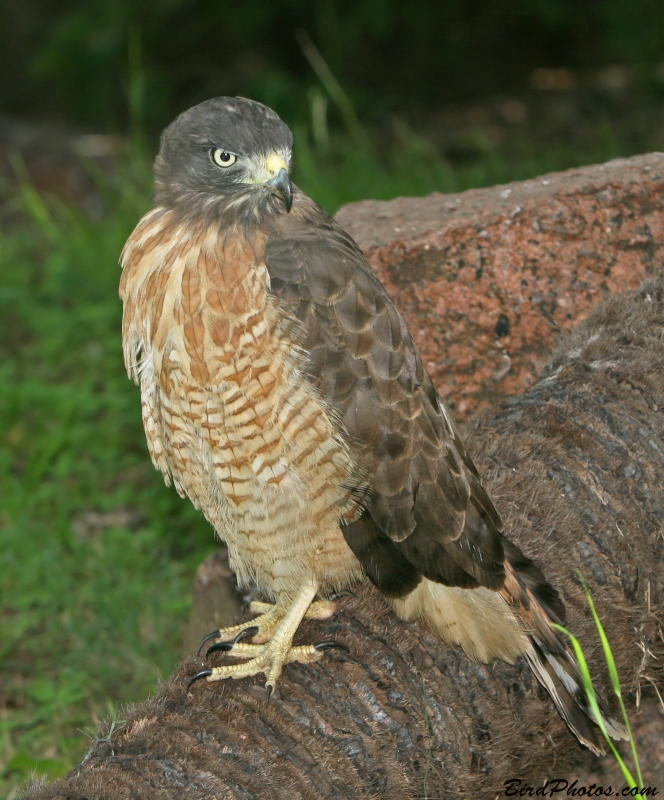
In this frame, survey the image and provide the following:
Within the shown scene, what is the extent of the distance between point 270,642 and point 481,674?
0.54 meters

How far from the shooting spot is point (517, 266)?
346cm

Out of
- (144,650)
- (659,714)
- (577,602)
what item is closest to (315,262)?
(577,602)

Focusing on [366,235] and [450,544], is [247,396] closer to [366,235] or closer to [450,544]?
[450,544]

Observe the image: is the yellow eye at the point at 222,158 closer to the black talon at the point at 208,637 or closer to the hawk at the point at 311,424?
the hawk at the point at 311,424

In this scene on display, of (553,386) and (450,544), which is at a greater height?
(553,386)

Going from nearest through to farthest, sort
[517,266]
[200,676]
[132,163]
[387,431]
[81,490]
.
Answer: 1. [200,676]
2. [387,431]
3. [517,266]
4. [81,490]
5. [132,163]

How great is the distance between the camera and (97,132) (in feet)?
29.8

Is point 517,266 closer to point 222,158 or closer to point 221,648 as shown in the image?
point 222,158

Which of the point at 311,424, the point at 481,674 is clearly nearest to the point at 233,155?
the point at 311,424

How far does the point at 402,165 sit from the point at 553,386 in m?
3.64

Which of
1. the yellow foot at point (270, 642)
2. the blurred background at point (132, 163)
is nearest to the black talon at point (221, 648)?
the yellow foot at point (270, 642)

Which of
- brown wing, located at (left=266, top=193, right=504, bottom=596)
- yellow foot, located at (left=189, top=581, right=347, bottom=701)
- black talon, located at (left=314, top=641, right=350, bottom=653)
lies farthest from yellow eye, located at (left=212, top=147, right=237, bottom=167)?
black talon, located at (left=314, top=641, right=350, bottom=653)

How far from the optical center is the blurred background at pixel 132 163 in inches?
160

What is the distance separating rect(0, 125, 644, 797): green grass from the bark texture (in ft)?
3.16
